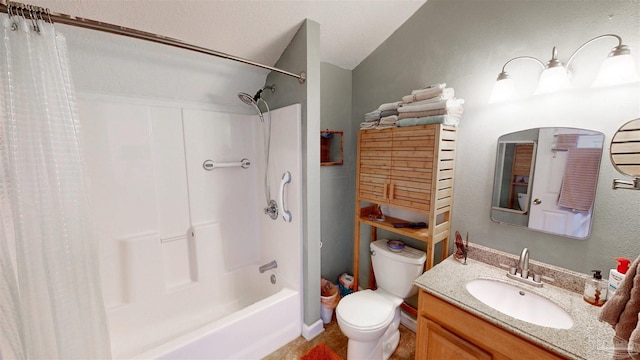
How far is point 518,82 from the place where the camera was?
1.37 metres

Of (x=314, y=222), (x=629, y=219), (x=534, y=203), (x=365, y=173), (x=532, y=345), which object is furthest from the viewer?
(x=365, y=173)

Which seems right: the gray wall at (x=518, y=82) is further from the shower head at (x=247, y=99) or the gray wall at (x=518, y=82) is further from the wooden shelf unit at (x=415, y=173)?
the shower head at (x=247, y=99)

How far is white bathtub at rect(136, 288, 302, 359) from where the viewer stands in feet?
4.33

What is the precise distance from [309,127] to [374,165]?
0.61 metres

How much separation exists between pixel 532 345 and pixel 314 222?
4.15 ft

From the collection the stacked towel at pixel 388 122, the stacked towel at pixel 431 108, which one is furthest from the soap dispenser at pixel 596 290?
the stacked towel at pixel 388 122

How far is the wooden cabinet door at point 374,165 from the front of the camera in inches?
70.0

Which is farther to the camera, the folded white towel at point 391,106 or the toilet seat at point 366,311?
the folded white towel at point 391,106

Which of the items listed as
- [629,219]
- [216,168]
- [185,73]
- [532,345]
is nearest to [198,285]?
[216,168]

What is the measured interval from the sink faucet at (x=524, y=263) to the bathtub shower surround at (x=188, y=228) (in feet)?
4.49

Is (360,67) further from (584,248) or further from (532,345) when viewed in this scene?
(532,345)

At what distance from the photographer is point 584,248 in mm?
1221

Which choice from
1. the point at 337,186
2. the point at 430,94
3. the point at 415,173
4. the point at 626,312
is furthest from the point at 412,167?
the point at 626,312

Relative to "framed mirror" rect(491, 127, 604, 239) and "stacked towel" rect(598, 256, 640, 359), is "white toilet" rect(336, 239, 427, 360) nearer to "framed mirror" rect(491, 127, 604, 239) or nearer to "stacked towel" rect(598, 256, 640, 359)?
"framed mirror" rect(491, 127, 604, 239)
